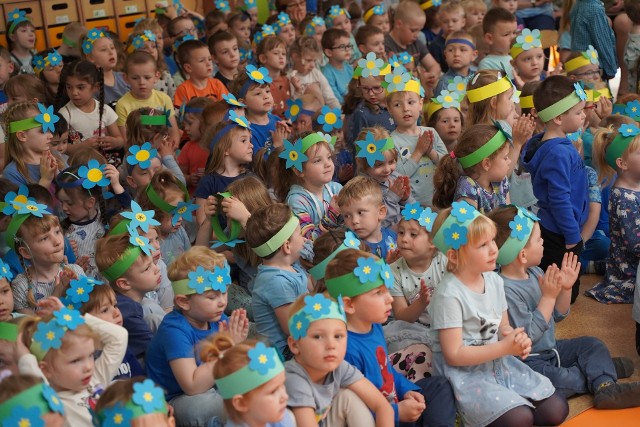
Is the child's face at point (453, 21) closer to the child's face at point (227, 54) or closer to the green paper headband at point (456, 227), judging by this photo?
the child's face at point (227, 54)

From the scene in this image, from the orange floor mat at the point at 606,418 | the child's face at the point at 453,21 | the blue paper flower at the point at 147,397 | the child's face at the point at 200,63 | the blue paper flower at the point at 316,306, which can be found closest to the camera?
the blue paper flower at the point at 147,397

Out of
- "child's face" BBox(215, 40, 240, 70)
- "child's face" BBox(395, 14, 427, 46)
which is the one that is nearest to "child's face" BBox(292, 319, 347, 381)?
"child's face" BBox(215, 40, 240, 70)

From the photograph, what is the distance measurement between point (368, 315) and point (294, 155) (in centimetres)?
150

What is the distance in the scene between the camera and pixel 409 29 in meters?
8.13

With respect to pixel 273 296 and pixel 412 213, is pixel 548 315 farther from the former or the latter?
pixel 273 296

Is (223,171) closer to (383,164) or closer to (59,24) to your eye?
(383,164)

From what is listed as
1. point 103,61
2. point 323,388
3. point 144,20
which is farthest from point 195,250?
point 144,20

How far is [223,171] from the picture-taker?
5418mm

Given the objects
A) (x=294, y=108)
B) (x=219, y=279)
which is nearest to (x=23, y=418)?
(x=219, y=279)

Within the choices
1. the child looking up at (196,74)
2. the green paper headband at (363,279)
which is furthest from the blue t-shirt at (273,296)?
the child looking up at (196,74)

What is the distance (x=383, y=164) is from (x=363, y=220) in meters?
0.78

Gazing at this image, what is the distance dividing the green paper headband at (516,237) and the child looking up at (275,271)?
0.90 meters

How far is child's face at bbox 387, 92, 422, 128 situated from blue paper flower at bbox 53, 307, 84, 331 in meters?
2.90

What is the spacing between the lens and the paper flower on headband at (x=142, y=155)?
545cm
